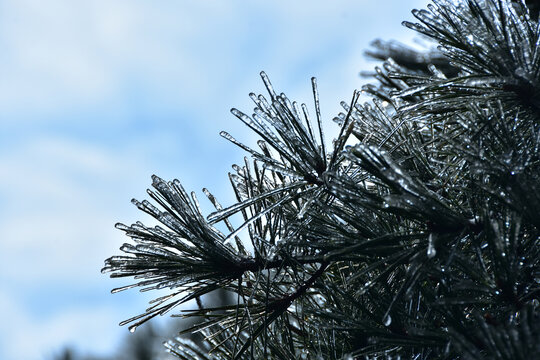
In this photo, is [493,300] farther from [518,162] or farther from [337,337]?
[337,337]

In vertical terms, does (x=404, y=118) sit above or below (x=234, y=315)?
above

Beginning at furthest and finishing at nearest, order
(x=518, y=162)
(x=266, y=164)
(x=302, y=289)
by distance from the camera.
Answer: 1. (x=302, y=289)
2. (x=266, y=164)
3. (x=518, y=162)

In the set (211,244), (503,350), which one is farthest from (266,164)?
(503,350)

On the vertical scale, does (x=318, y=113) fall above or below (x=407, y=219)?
above

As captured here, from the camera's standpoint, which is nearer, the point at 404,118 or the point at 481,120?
the point at 481,120

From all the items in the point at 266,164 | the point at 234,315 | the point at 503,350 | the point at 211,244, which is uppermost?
the point at 266,164

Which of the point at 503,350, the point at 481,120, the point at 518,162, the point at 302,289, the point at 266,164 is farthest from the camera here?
Answer: the point at 302,289
